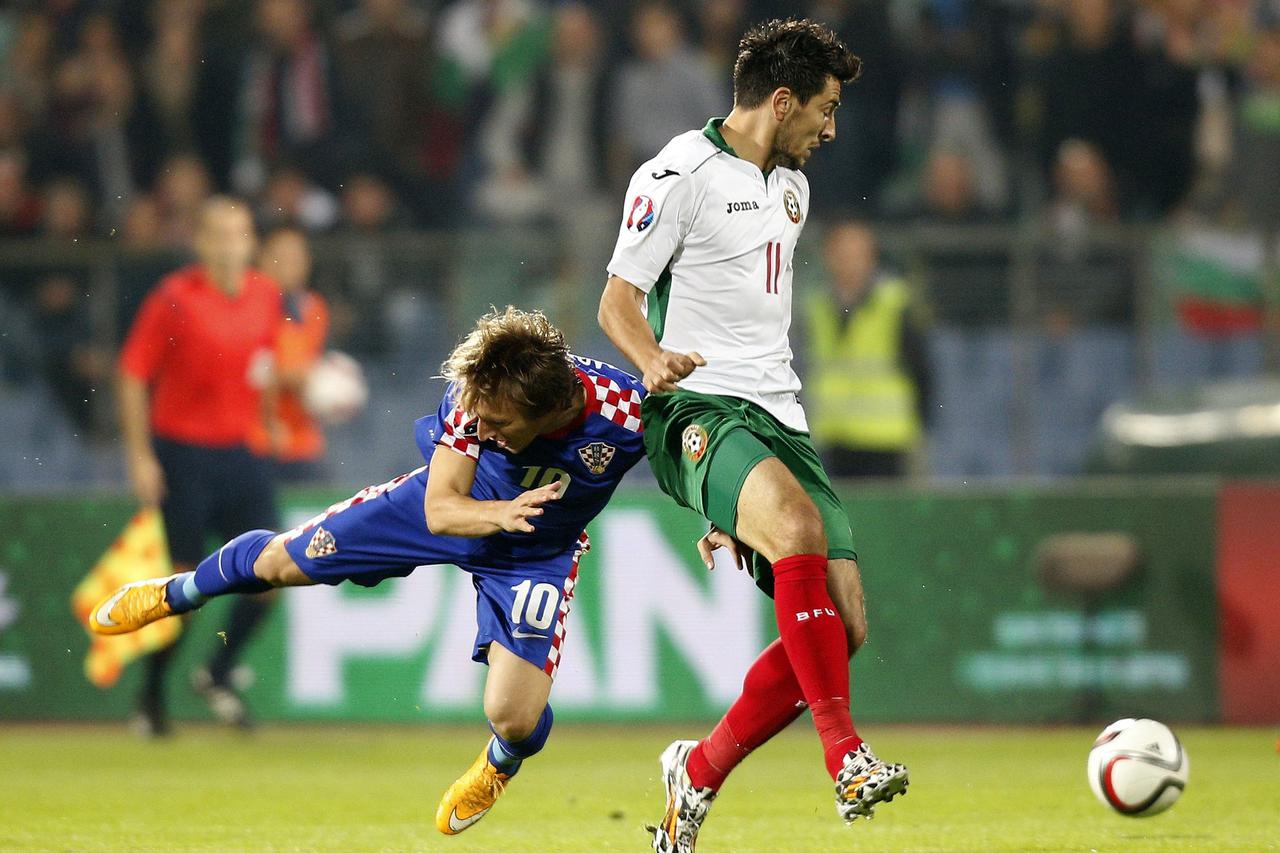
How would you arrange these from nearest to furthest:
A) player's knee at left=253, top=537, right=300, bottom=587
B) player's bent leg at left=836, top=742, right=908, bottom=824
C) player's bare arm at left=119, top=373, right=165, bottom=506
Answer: player's bent leg at left=836, top=742, right=908, bottom=824
player's knee at left=253, top=537, right=300, bottom=587
player's bare arm at left=119, top=373, right=165, bottom=506

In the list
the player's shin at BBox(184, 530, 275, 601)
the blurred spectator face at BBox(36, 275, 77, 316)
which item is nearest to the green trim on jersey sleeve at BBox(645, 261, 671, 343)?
the player's shin at BBox(184, 530, 275, 601)

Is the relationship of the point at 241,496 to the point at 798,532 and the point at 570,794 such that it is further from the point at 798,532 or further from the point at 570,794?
the point at 798,532

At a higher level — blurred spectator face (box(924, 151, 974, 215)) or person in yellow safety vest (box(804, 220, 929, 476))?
blurred spectator face (box(924, 151, 974, 215))

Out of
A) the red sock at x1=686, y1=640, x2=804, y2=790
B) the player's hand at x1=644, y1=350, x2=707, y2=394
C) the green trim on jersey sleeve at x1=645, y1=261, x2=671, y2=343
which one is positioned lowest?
the red sock at x1=686, y1=640, x2=804, y2=790

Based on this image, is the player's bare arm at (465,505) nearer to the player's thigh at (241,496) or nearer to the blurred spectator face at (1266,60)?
the player's thigh at (241,496)

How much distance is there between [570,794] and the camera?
23.5 feet

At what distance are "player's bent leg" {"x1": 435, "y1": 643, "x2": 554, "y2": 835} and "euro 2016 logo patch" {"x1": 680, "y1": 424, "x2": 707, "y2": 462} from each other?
1092 mm

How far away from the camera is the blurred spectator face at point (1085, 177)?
12.0 meters

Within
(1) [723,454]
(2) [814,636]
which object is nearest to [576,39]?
(1) [723,454]

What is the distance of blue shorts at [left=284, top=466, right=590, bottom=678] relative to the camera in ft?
19.1

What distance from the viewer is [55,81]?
42.7ft

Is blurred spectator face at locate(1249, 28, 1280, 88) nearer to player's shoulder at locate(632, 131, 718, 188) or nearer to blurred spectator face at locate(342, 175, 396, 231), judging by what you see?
blurred spectator face at locate(342, 175, 396, 231)

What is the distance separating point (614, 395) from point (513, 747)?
1.16 meters

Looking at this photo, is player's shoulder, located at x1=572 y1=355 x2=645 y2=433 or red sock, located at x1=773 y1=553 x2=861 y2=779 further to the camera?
player's shoulder, located at x1=572 y1=355 x2=645 y2=433
